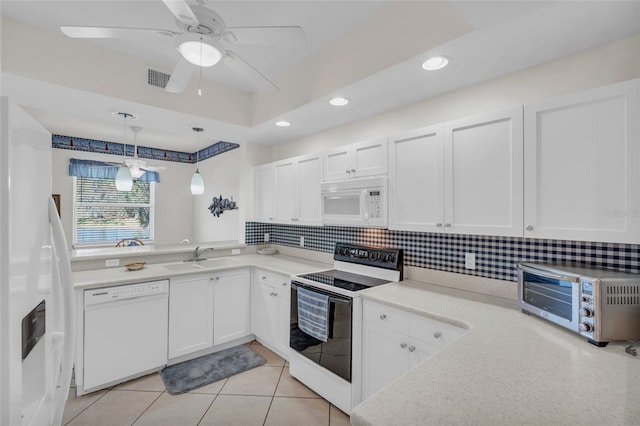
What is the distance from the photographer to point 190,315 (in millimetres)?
2912

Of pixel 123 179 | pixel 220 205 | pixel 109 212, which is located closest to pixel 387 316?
pixel 123 179

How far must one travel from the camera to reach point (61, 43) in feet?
7.25

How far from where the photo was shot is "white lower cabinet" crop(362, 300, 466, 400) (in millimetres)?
1728

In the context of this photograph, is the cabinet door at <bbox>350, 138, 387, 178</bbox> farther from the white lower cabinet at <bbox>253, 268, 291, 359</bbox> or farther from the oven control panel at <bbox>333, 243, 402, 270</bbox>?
the white lower cabinet at <bbox>253, 268, 291, 359</bbox>

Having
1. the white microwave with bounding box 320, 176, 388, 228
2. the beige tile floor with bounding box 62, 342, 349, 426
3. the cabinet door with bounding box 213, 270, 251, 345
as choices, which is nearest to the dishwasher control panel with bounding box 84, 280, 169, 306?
the cabinet door with bounding box 213, 270, 251, 345

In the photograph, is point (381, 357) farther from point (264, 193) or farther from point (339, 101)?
point (264, 193)

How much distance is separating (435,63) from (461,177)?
740 mm

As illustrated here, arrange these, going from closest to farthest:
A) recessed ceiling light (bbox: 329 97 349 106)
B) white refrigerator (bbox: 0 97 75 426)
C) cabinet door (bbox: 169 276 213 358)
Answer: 1. white refrigerator (bbox: 0 97 75 426)
2. recessed ceiling light (bbox: 329 97 349 106)
3. cabinet door (bbox: 169 276 213 358)

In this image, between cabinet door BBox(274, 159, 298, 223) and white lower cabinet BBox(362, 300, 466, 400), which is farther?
cabinet door BBox(274, 159, 298, 223)

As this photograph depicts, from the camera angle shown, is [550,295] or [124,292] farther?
[124,292]

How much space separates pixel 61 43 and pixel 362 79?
88.8 inches

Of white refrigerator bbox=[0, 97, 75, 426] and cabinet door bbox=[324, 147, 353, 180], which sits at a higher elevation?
cabinet door bbox=[324, 147, 353, 180]

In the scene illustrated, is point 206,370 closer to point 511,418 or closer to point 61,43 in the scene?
point 511,418

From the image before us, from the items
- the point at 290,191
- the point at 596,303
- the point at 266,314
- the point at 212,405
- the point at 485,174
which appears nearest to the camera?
the point at 596,303
